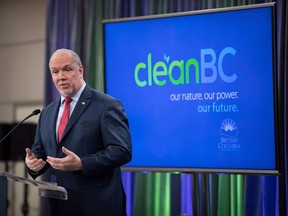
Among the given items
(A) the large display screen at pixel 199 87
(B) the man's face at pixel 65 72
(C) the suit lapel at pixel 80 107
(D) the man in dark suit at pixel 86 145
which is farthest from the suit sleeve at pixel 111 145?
(A) the large display screen at pixel 199 87

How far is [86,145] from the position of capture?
265cm

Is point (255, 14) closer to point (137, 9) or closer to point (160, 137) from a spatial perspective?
point (160, 137)

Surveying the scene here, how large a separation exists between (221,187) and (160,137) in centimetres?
71

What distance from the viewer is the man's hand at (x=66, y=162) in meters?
2.34

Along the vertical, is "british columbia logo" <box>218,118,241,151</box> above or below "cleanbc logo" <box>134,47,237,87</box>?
below

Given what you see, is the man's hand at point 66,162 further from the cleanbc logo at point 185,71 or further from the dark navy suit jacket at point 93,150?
the cleanbc logo at point 185,71

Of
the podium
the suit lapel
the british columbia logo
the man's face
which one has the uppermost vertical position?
the man's face

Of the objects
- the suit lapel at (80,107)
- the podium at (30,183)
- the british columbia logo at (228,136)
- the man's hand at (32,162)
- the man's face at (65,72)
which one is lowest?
the podium at (30,183)

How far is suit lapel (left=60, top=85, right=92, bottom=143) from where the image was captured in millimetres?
2678

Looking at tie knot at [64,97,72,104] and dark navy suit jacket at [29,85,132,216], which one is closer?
dark navy suit jacket at [29,85,132,216]

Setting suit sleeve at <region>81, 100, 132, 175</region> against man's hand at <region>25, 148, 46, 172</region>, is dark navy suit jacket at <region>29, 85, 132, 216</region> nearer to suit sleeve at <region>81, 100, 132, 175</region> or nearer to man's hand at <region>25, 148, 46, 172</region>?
suit sleeve at <region>81, 100, 132, 175</region>

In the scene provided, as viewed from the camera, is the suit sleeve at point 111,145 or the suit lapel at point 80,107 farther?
the suit lapel at point 80,107

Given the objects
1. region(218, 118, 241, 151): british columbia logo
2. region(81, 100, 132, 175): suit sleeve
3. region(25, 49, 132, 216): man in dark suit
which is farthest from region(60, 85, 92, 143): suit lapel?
region(218, 118, 241, 151): british columbia logo

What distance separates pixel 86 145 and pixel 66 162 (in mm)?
306
